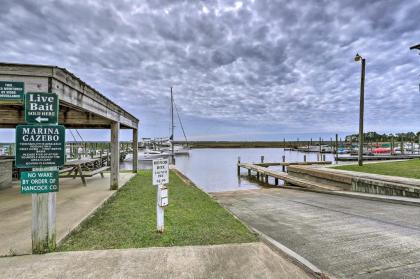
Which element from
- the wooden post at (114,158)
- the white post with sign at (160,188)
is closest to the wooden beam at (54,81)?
the white post with sign at (160,188)

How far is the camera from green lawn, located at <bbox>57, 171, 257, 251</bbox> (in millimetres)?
3834

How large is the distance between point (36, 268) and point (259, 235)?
3.22m

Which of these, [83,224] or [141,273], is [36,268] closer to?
[141,273]

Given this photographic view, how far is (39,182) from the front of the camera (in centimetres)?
346

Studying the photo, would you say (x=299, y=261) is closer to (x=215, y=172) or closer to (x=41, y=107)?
(x=41, y=107)

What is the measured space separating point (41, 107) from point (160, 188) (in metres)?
2.19

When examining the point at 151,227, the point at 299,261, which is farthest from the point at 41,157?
the point at 299,261

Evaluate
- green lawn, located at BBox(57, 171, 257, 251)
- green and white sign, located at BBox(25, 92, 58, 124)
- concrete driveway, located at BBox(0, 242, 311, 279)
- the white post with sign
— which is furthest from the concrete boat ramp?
green and white sign, located at BBox(25, 92, 58, 124)

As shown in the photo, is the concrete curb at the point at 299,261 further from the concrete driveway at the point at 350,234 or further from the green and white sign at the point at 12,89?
the green and white sign at the point at 12,89

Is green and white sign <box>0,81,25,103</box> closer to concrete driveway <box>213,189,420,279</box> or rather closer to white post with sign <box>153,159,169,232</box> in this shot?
white post with sign <box>153,159,169,232</box>

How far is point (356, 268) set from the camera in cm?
327

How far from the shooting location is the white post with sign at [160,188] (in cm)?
425

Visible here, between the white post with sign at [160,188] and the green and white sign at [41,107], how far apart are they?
1.69 meters

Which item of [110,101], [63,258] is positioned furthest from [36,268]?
[110,101]
